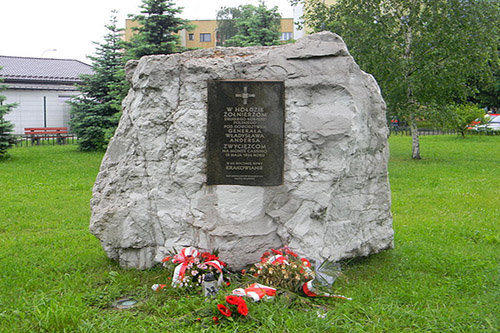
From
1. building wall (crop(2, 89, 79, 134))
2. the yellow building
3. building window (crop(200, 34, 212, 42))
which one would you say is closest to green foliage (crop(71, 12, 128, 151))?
building wall (crop(2, 89, 79, 134))

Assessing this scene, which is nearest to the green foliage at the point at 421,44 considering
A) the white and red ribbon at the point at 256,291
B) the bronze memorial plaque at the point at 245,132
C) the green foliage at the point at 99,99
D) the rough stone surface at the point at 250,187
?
the green foliage at the point at 99,99

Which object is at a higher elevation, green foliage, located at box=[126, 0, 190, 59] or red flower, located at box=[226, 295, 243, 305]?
green foliage, located at box=[126, 0, 190, 59]

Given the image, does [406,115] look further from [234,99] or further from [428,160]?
[234,99]

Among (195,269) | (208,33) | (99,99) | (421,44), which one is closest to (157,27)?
(99,99)

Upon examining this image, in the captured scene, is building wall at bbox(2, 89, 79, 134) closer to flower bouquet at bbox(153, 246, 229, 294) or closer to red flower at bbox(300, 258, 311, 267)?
Result: flower bouquet at bbox(153, 246, 229, 294)

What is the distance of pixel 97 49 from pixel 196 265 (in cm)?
1560

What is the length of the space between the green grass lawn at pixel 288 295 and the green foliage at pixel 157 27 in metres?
8.27

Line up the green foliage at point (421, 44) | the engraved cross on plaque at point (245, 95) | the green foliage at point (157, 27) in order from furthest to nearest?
the green foliage at point (157, 27) → the green foliage at point (421, 44) → the engraved cross on plaque at point (245, 95)

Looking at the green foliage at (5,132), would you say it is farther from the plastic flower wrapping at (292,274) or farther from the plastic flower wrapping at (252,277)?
the plastic flower wrapping at (292,274)

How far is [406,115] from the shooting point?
14.7 metres

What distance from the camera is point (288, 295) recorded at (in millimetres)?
4191

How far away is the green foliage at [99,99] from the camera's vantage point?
17875 mm

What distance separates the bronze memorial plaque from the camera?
16.0 ft

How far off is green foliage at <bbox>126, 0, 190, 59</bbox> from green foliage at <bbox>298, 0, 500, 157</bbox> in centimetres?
554
